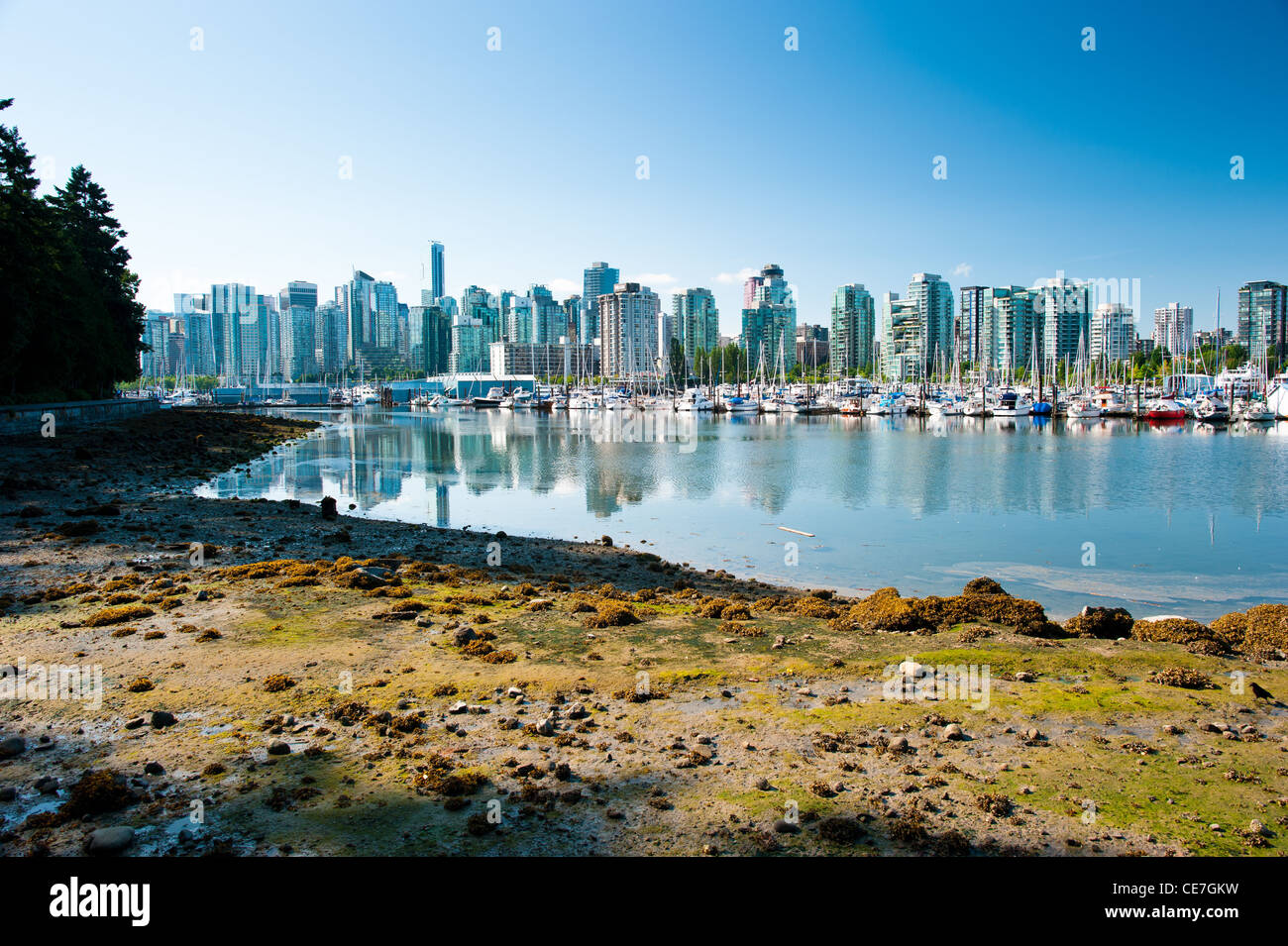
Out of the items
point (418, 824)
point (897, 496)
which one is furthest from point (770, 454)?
point (418, 824)

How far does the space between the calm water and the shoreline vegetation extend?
830cm

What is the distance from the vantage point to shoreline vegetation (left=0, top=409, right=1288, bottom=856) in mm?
7492

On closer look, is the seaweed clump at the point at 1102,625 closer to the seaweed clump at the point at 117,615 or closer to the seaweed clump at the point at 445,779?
the seaweed clump at the point at 445,779

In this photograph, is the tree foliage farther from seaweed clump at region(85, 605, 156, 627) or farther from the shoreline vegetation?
seaweed clump at region(85, 605, 156, 627)

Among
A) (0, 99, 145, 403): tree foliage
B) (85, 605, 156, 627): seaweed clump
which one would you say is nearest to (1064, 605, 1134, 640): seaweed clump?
(85, 605, 156, 627): seaweed clump

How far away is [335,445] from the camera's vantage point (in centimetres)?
8256

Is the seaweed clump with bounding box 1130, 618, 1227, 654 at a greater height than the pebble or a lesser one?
lesser

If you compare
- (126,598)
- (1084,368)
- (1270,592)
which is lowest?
(1270,592)

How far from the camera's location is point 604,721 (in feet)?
34.4

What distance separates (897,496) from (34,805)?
42.0m

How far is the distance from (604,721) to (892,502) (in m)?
34.4

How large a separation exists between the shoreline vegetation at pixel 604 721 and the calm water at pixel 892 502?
830cm

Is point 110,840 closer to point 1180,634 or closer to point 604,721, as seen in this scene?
point 604,721
